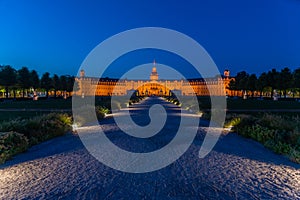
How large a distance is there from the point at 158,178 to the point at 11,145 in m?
5.92

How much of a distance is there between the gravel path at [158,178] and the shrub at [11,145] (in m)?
0.29

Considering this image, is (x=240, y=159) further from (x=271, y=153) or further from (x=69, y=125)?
(x=69, y=125)

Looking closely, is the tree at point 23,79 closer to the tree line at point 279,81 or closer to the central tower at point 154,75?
the tree line at point 279,81

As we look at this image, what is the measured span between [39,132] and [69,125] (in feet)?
10.9

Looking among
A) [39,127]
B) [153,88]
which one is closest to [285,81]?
[39,127]

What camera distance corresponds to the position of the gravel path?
612 centimetres

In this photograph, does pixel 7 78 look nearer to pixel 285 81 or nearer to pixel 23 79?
pixel 23 79

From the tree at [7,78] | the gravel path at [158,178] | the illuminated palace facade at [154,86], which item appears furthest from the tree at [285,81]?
the illuminated palace facade at [154,86]

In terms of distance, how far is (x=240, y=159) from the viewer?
958 cm

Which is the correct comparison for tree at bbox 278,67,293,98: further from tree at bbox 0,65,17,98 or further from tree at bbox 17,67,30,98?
tree at bbox 0,65,17,98

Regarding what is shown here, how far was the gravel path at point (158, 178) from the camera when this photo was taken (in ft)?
20.1

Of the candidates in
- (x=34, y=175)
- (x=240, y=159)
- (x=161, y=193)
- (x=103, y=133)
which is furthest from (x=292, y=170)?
(x=103, y=133)

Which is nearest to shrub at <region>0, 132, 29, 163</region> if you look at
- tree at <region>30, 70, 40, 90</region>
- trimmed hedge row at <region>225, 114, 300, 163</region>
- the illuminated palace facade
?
trimmed hedge row at <region>225, 114, 300, 163</region>

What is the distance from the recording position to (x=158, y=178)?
7.30 m
